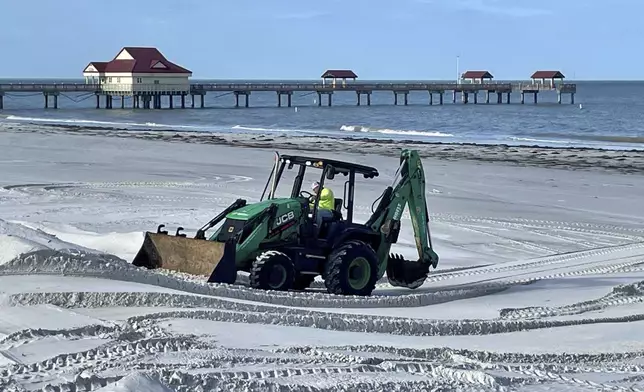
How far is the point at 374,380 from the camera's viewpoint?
7984 mm

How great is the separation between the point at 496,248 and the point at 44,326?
10.2 m

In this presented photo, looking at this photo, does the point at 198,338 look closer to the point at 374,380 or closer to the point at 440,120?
the point at 374,380

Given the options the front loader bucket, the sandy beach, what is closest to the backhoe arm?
the sandy beach

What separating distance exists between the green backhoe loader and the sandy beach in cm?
34

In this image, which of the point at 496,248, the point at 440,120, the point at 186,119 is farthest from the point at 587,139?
the point at 496,248

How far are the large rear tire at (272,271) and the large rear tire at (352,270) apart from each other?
0.48m

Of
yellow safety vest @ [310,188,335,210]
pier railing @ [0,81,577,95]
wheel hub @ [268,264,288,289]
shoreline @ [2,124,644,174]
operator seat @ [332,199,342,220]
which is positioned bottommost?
shoreline @ [2,124,644,174]

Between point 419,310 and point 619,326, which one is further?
point 419,310

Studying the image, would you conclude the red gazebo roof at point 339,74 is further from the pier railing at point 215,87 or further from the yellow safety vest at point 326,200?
the yellow safety vest at point 326,200

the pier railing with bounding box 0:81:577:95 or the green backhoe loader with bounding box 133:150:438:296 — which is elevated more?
the pier railing with bounding box 0:81:577:95

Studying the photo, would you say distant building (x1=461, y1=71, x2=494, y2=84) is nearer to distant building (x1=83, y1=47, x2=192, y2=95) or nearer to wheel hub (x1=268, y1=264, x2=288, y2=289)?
distant building (x1=83, y1=47, x2=192, y2=95)

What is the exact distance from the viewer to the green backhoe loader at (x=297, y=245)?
482 inches

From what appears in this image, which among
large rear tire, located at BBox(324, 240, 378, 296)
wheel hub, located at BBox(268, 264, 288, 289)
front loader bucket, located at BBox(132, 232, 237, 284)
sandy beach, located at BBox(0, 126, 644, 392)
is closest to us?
sandy beach, located at BBox(0, 126, 644, 392)

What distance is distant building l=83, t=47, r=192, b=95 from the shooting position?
95.6 m
